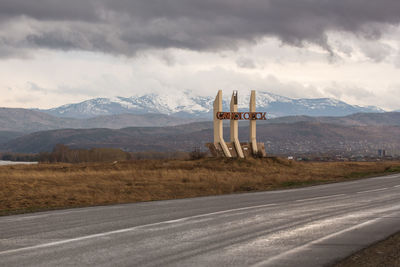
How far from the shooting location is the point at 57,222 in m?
13.6

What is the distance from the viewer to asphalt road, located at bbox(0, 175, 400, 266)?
29.5 ft

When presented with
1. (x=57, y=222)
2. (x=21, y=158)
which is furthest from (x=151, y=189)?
(x=21, y=158)

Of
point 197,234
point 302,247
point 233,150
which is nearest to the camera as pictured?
point 302,247

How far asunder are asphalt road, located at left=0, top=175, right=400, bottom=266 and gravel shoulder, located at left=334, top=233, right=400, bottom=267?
27cm

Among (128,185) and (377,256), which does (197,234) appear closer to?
(377,256)

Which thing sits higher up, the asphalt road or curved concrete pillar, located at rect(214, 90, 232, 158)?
A: curved concrete pillar, located at rect(214, 90, 232, 158)

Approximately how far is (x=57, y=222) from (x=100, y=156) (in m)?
101

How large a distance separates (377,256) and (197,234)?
12.2 ft

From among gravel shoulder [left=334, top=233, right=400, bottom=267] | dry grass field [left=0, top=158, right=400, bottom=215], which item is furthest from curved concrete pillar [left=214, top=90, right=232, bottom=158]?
gravel shoulder [left=334, top=233, right=400, bottom=267]

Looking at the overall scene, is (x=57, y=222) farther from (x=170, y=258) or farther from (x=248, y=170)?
(x=248, y=170)

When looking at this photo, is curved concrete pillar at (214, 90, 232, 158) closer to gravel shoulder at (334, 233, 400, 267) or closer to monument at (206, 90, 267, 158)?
monument at (206, 90, 267, 158)

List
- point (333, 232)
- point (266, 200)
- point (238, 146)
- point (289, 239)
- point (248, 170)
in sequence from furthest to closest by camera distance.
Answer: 1. point (238, 146)
2. point (248, 170)
3. point (266, 200)
4. point (333, 232)
5. point (289, 239)

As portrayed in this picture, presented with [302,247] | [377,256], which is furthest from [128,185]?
[377,256]

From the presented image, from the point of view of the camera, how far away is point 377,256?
9.27 meters
